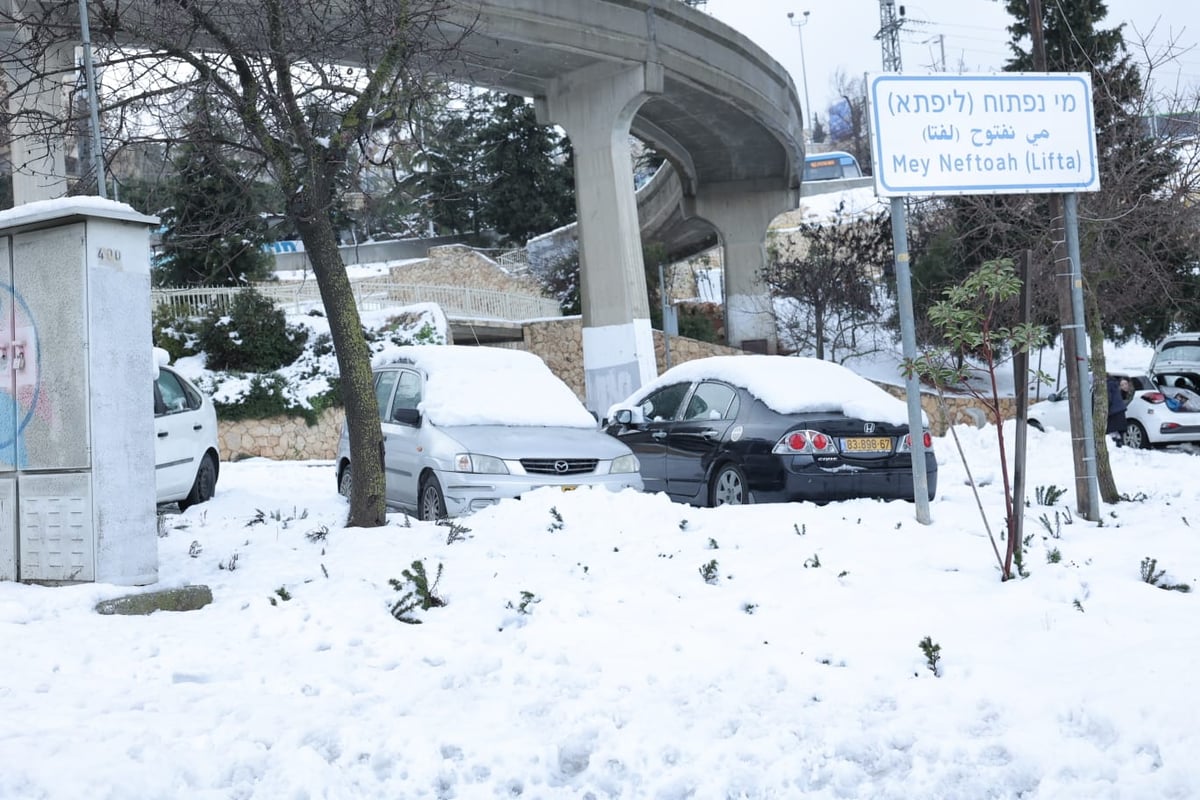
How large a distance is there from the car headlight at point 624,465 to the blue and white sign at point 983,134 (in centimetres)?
331

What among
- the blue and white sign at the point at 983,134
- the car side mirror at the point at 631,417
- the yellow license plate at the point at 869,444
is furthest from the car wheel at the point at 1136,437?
the blue and white sign at the point at 983,134

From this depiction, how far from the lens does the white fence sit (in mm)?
24031

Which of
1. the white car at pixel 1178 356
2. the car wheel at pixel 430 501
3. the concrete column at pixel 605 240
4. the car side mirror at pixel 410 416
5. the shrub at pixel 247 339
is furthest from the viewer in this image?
the concrete column at pixel 605 240

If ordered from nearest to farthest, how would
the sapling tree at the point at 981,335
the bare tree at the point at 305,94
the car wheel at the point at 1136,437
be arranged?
the sapling tree at the point at 981,335
the bare tree at the point at 305,94
the car wheel at the point at 1136,437

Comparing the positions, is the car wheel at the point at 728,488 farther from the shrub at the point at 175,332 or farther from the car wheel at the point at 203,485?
the shrub at the point at 175,332

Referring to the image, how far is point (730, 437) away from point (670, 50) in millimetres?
16524

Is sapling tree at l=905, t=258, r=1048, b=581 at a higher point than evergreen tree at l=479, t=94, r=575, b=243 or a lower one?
lower

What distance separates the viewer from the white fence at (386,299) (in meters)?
24.0

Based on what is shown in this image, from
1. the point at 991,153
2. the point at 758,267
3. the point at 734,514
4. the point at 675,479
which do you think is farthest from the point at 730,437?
the point at 758,267

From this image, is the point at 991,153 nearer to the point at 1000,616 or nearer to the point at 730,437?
the point at 730,437

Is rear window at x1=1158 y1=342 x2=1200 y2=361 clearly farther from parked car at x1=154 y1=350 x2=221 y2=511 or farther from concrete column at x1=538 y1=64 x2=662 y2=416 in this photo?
parked car at x1=154 y1=350 x2=221 y2=511

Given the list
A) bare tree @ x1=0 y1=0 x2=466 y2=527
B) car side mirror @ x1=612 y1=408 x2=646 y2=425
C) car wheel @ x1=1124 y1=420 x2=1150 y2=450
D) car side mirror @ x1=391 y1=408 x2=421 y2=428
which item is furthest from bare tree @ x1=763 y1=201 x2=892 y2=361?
bare tree @ x1=0 y1=0 x2=466 y2=527

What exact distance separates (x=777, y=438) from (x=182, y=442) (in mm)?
5958

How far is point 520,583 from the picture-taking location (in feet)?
20.5
